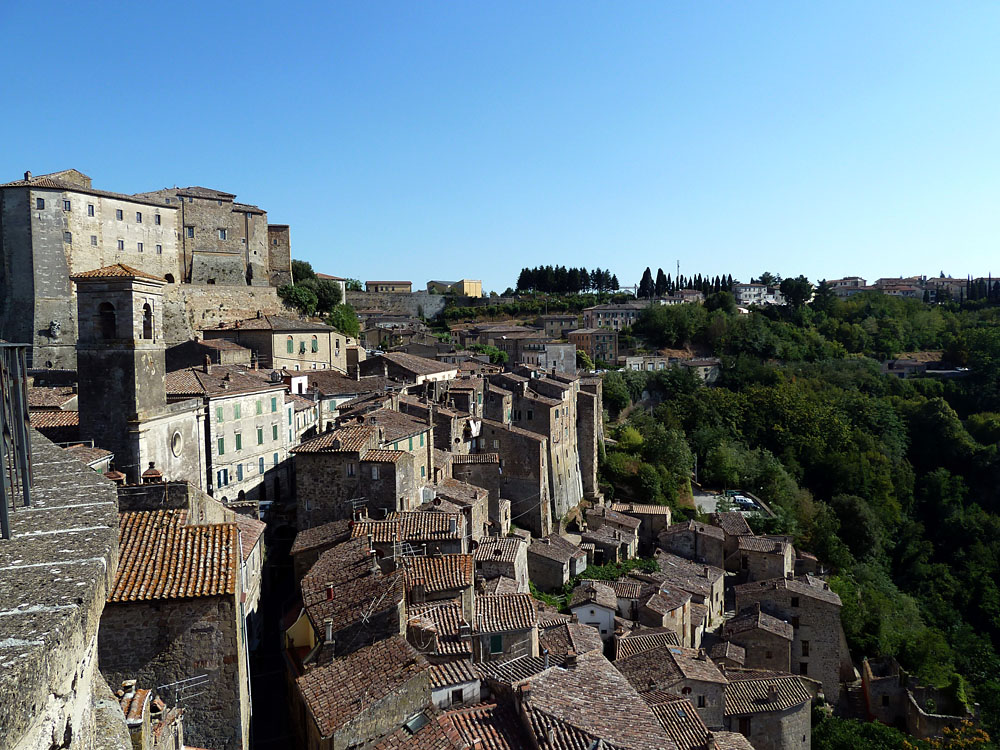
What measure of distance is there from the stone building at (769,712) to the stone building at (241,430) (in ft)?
56.4

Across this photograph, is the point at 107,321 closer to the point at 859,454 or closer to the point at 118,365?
the point at 118,365

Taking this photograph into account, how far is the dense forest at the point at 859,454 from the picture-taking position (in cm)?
4005

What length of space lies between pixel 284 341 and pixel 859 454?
152 feet

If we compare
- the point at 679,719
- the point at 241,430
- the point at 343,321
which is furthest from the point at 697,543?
the point at 343,321

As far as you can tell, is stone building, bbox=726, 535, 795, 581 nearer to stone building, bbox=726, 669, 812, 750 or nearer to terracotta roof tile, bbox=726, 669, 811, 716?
terracotta roof tile, bbox=726, 669, 811, 716

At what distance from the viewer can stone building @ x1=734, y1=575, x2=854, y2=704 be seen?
31500mm

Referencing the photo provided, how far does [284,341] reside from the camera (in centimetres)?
4341

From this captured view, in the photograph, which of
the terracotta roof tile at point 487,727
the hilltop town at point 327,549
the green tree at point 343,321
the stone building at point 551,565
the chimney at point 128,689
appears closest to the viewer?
the hilltop town at point 327,549

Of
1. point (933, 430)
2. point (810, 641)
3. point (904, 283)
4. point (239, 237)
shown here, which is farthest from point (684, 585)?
point (904, 283)

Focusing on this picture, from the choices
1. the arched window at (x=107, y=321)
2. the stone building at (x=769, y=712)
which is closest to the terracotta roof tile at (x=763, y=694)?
the stone building at (x=769, y=712)

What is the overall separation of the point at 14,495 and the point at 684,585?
3088 cm

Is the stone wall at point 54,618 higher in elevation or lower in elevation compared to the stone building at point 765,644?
higher

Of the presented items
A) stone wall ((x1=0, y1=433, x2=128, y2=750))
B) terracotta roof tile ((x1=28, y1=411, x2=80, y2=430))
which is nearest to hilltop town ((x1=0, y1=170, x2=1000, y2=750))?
stone wall ((x1=0, y1=433, x2=128, y2=750))

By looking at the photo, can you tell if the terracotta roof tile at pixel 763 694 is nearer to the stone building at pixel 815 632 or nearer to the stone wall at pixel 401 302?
the stone building at pixel 815 632
